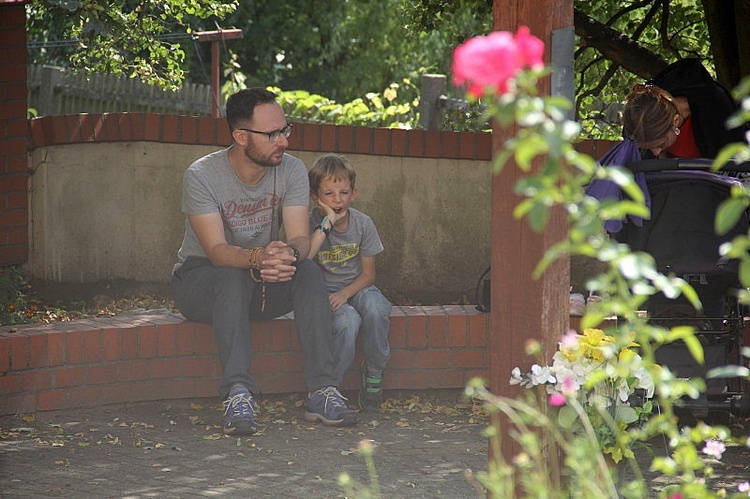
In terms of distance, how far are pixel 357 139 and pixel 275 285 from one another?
1964 mm

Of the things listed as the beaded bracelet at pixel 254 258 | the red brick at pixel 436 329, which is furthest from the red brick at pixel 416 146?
the beaded bracelet at pixel 254 258

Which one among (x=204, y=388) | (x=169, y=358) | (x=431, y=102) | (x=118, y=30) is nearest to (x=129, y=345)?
(x=169, y=358)

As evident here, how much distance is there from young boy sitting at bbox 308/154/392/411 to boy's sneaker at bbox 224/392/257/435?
478 mm

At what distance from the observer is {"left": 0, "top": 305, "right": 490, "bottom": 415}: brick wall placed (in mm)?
5266

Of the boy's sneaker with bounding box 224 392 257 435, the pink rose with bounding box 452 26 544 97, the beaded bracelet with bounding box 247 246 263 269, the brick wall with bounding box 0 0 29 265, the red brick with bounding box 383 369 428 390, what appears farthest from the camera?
the brick wall with bounding box 0 0 29 265

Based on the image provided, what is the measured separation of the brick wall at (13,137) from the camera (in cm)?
655

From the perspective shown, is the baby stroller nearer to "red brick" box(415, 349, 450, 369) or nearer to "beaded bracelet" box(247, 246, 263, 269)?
"red brick" box(415, 349, 450, 369)

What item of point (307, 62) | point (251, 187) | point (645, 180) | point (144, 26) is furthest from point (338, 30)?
point (645, 180)

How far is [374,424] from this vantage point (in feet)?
17.3

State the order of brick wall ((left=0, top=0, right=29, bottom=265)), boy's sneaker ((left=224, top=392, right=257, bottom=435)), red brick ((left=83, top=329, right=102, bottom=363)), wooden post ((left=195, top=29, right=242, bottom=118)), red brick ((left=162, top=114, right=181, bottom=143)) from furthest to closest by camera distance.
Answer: wooden post ((left=195, top=29, right=242, bottom=118)) < red brick ((left=162, top=114, right=181, bottom=143)) < brick wall ((left=0, top=0, right=29, bottom=265)) < red brick ((left=83, top=329, right=102, bottom=363)) < boy's sneaker ((left=224, top=392, right=257, bottom=435))

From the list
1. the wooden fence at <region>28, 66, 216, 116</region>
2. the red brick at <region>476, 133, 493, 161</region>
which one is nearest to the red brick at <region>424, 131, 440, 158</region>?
the red brick at <region>476, 133, 493, 161</region>

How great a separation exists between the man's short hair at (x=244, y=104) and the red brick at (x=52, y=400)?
1.38 meters

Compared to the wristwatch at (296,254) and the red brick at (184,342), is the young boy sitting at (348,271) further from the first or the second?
the red brick at (184,342)

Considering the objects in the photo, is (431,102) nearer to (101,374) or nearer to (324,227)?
(324,227)
